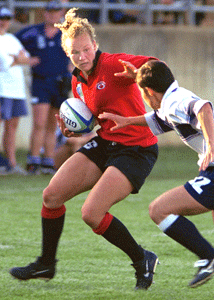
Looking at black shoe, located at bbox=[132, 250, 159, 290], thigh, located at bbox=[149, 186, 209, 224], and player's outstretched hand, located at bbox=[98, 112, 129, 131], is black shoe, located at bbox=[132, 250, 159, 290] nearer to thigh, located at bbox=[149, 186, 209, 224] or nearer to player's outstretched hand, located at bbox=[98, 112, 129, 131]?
thigh, located at bbox=[149, 186, 209, 224]

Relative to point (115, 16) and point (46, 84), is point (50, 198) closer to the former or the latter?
point (46, 84)

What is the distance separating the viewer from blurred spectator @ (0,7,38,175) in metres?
8.94

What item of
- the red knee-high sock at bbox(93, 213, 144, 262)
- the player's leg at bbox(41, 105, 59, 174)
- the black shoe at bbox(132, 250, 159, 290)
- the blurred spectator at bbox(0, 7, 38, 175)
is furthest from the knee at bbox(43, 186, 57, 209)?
the player's leg at bbox(41, 105, 59, 174)

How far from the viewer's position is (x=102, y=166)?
4.37 meters

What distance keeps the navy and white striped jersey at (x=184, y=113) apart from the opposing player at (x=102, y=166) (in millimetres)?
387

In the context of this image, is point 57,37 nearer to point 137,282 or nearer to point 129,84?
point 129,84

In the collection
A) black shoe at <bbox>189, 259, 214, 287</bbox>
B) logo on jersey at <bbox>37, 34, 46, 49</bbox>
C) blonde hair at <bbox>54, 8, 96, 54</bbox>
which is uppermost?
blonde hair at <bbox>54, 8, 96, 54</bbox>

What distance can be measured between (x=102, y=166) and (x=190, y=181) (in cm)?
76

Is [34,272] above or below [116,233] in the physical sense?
below

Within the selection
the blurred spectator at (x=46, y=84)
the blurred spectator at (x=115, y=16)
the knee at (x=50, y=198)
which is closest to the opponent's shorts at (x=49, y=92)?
the blurred spectator at (x=46, y=84)

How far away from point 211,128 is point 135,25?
31.8 feet

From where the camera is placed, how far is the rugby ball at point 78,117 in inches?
180

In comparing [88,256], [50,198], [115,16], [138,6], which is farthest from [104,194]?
[138,6]

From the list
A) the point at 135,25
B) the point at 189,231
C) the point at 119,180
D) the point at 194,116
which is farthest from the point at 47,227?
the point at 135,25
